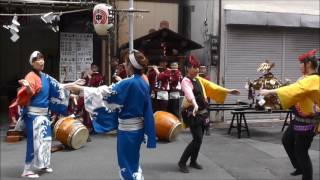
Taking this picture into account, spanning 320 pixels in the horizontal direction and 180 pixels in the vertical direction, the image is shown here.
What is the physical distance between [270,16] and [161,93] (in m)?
3.82

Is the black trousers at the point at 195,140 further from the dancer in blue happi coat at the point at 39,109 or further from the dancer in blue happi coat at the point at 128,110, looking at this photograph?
the dancer in blue happi coat at the point at 128,110

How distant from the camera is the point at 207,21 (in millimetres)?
14172

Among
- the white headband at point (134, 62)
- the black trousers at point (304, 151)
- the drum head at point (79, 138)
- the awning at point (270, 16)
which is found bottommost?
the drum head at point (79, 138)

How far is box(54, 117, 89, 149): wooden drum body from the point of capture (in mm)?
9750

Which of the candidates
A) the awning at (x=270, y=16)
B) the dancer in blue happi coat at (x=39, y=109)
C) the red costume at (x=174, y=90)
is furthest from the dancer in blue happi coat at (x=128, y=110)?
the awning at (x=270, y=16)

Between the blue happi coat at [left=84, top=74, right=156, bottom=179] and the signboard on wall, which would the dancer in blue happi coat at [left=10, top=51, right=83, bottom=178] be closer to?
the blue happi coat at [left=84, top=74, right=156, bottom=179]

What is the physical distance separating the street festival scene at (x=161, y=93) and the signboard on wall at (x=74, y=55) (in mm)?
26

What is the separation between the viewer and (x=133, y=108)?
5.79 m

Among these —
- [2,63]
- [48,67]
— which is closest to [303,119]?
[48,67]

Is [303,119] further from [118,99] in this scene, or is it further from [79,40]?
[79,40]

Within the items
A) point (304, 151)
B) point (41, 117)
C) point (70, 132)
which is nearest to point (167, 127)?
point (70, 132)

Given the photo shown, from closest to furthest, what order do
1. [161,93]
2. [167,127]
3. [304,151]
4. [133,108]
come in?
1. [133,108]
2. [304,151]
3. [167,127]
4. [161,93]

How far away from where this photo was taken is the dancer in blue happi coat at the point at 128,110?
577cm

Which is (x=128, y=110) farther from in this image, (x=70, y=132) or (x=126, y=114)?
(x=70, y=132)
